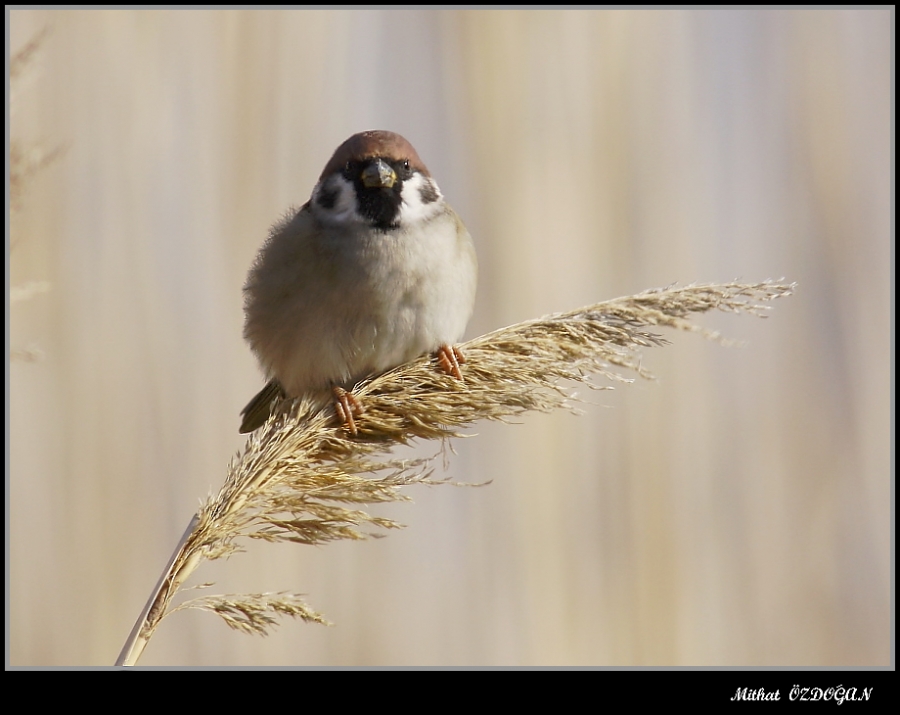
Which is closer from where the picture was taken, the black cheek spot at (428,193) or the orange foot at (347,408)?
the orange foot at (347,408)

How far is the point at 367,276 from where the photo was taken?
7.89 ft

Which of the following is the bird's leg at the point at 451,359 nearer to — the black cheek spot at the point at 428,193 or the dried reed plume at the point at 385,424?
the dried reed plume at the point at 385,424

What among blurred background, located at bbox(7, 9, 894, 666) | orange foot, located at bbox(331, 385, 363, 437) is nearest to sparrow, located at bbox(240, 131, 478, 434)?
orange foot, located at bbox(331, 385, 363, 437)

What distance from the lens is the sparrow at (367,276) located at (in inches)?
94.7

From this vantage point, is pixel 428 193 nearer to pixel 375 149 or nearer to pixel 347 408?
pixel 375 149

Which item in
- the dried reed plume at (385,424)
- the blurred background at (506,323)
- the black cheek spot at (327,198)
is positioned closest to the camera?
the dried reed plume at (385,424)

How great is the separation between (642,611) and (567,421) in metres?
0.77

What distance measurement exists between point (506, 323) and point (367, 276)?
118 centimetres

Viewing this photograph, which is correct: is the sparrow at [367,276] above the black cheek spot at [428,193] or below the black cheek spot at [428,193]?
below

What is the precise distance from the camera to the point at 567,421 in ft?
11.3

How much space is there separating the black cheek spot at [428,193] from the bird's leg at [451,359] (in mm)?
459

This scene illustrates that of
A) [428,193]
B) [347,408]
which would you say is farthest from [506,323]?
[347,408]

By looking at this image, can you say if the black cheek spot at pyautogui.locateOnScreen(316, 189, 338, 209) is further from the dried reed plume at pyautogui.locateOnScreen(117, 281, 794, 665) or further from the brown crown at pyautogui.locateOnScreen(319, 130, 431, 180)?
the dried reed plume at pyautogui.locateOnScreen(117, 281, 794, 665)

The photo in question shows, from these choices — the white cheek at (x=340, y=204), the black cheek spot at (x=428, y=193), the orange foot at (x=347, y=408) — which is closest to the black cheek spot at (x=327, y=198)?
the white cheek at (x=340, y=204)
